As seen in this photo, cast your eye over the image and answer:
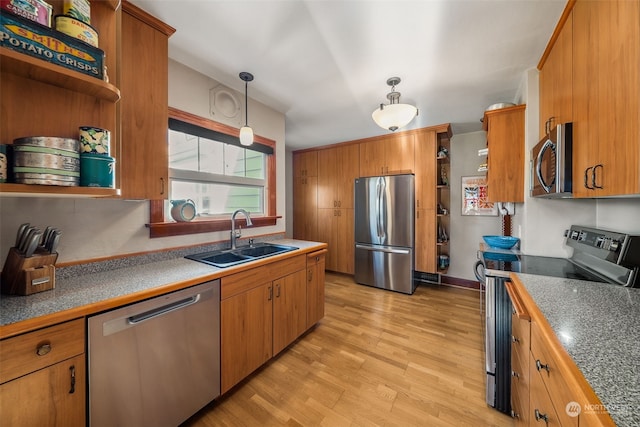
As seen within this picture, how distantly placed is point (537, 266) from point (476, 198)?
2.32 m

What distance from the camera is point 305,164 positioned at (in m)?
4.74

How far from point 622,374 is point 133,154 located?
2.14 meters

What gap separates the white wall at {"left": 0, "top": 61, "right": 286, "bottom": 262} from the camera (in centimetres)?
122

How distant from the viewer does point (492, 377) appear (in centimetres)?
152

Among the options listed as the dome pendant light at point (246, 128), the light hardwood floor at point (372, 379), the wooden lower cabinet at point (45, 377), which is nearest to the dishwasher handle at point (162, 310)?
the wooden lower cabinet at point (45, 377)

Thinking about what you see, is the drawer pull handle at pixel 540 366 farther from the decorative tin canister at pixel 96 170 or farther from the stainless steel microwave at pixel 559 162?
the decorative tin canister at pixel 96 170

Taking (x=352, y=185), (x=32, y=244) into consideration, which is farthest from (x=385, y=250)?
(x=32, y=244)

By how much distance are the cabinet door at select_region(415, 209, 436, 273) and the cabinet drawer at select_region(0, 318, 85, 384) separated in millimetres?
3657

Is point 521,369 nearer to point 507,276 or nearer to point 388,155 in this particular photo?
point 507,276

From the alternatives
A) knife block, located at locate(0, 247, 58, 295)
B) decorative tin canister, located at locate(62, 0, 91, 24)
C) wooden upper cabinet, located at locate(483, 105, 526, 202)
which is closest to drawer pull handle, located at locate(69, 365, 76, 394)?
knife block, located at locate(0, 247, 58, 295)

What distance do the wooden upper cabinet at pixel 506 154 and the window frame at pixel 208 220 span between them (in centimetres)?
230

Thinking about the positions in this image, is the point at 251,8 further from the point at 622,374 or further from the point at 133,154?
the point at 622,374

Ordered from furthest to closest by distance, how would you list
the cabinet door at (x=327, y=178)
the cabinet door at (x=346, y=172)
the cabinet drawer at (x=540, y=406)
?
1. the cabinet door at (x=327, y=178)
2. the cabinet door at (x=346, y=172)
3. the cabinet drawer at (x=540, y=406)

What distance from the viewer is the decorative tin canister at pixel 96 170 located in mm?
1031
